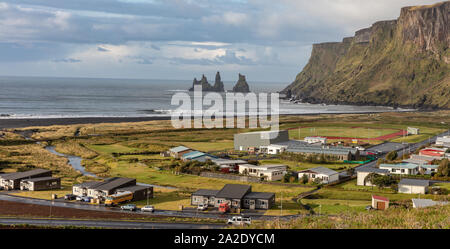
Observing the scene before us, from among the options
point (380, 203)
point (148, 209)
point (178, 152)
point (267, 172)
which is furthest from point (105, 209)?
point (178, 152)

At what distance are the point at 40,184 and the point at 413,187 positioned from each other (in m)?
36.7

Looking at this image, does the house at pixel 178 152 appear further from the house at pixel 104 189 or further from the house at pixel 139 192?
the house at pixel 139 192

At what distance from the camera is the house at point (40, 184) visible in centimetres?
Answer: 4569

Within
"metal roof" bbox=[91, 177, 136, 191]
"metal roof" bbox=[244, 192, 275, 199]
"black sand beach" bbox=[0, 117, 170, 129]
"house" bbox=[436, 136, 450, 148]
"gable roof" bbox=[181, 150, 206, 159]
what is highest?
"black sand beach" bbox=[0, 117, 170, 129]

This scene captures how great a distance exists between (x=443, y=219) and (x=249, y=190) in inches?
937

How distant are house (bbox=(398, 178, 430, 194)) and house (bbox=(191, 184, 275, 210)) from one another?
13916mm

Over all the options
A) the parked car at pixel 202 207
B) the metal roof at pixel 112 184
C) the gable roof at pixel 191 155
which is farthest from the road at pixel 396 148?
the metal roof at pixel 112 184

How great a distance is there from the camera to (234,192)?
133ft

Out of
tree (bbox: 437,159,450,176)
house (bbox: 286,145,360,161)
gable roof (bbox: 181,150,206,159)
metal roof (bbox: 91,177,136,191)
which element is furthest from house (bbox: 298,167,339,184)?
metal roof (bbox: 91,177,136,191)

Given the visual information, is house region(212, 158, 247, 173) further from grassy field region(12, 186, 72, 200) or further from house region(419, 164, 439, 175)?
house region(419, 164, 439, 175)

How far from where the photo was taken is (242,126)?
12144cm

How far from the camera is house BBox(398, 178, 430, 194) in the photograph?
44062mm

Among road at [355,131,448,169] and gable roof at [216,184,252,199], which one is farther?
road at [355,131,448,169]

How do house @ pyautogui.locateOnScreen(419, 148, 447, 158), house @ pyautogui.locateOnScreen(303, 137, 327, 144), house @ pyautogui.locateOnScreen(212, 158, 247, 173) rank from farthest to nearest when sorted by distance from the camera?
1. house @ pyautogui.locateOnScreen(303, 137, 327, 144)
2. house @ pyautogui.locateOnScreen(419, 148, 447, 158)
3. house @ pyautogui.locateOnScreen(212, 158, 247, 173)
